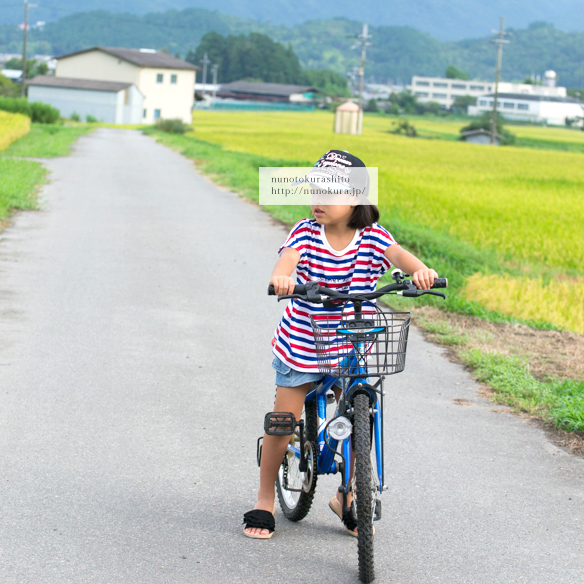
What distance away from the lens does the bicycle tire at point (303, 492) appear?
135 inches

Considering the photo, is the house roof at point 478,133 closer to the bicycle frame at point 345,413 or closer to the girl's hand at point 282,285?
the bicycle frame at point 345,413

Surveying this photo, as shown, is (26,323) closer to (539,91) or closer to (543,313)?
(543,313)

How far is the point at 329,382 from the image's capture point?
329cm

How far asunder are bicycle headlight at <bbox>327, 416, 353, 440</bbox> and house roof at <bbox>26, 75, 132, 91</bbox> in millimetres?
Result: 67508

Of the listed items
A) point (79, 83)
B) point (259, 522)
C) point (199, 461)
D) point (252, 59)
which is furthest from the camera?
point (252, 59)

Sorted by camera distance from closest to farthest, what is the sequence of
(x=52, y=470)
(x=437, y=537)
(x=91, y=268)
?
(x=437, y=537), (x=52, y=470), (x=91, y=268)

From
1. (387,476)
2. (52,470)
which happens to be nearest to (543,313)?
(387,476)

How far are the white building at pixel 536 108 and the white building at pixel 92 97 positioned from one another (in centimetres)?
8077

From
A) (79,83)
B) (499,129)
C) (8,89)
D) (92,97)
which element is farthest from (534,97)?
(8,89)

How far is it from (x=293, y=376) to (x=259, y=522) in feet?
2.21

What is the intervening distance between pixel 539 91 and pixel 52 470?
512 feet

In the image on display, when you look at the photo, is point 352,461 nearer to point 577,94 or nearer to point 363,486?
point 363,486

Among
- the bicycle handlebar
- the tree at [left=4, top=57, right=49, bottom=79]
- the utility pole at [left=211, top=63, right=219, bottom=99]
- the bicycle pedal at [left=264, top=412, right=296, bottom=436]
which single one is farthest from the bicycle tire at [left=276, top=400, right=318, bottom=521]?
the utility pole at [left=211, top=63, right=219, bottom=99]

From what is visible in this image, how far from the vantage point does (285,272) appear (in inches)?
123
